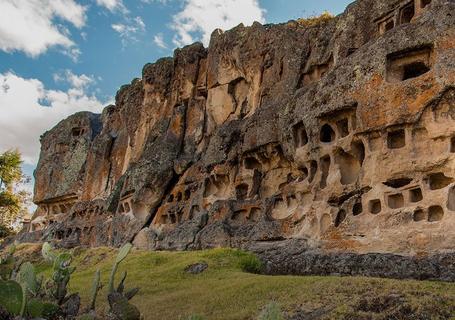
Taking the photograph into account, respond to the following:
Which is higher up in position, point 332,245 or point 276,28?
point 276,28

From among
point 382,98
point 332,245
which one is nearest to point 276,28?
point 382,98

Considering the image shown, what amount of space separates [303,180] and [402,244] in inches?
270

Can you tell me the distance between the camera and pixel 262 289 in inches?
516

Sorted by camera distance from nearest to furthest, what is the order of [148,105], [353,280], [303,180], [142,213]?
1. [353,280]
2. [303,180]
3. [142,213]
4. [148,105]

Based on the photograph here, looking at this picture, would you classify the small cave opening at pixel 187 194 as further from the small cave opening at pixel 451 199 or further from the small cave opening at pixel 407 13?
the small cave opening at pixel 451 199

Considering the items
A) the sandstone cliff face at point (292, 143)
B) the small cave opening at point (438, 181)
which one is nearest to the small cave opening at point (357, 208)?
the sandstone cliff face at point (292, 143)

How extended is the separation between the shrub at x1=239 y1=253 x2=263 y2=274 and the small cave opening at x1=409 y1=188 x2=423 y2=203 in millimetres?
5932

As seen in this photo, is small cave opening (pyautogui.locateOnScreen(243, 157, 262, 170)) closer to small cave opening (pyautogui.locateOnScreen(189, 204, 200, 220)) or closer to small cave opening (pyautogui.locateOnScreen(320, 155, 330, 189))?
small cave opening (pyautogui.locateOnScreen(189, 204, 200, 220))

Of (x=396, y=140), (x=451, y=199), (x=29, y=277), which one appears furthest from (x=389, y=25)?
(x=29, y=277)

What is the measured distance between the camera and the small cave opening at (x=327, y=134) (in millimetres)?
20297

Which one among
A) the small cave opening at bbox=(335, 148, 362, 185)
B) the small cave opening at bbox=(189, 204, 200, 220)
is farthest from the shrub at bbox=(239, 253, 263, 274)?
the small cave opening at bbox=(189, 204, 200, 220)

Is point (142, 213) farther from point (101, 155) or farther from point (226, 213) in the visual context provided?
point (101, 155)

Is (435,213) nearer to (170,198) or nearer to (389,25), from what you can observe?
(389,25)

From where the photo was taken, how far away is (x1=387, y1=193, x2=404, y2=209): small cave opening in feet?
53.7
